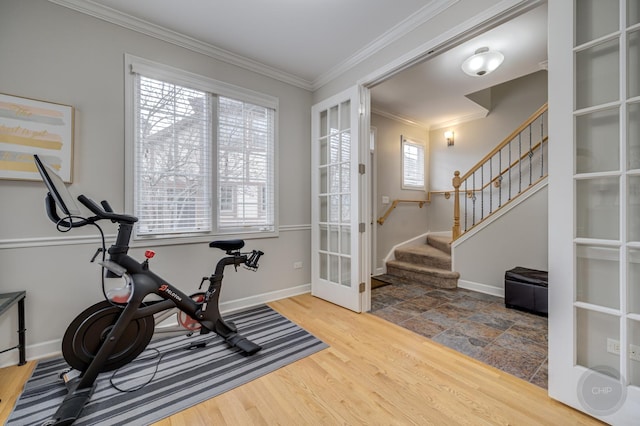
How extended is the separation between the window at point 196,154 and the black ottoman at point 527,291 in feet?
9.24

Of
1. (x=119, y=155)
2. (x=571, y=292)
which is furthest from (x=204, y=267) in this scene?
(x=571, y=292)

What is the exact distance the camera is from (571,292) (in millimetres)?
1414

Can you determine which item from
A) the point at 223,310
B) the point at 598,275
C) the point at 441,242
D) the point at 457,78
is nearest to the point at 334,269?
the point at 223,310

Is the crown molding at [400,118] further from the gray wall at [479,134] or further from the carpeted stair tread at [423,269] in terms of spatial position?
the carpeted stair tread at [423,269]

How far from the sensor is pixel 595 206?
4.57 feet

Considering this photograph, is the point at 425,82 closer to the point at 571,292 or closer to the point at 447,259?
the point at 447,259

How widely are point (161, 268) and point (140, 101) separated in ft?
5.01

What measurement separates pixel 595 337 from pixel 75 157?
366 centimetres

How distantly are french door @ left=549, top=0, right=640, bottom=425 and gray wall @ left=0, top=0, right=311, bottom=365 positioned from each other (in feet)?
9.29

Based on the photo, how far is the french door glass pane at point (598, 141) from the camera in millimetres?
1331

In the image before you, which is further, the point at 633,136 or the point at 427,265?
the point at 427,265

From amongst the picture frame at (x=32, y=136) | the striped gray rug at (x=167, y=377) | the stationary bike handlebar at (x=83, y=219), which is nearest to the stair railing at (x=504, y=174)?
the striped gray rug at (x=167, y=377)

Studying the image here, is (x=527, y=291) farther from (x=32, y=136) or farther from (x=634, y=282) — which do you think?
(x=32, y=136)

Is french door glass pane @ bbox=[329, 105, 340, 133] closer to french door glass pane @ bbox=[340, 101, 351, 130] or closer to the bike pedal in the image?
french door glass pane @ bbox=[340, 101, 351, 130]
